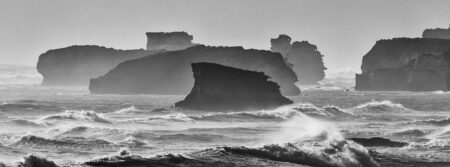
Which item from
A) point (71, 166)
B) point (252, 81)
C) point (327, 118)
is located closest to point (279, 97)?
point (252, 81)

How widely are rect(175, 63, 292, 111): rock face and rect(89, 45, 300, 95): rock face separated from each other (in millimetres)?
69485

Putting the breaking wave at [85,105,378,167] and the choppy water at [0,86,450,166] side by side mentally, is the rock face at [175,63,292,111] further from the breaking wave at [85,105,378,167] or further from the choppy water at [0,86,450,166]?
the breaking wave at [85,105,378,167]

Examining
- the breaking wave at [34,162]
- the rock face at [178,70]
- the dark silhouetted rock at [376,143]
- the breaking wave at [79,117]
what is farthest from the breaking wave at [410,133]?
the rock face at [178,70]

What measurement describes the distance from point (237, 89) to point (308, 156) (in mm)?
49127

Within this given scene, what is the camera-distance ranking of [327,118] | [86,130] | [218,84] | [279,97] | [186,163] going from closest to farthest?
[186,163], [86,130], [327,118], [218,84], [279,97]

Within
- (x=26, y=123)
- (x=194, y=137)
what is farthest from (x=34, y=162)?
(x=26, y=123)

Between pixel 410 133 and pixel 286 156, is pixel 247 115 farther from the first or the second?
pixel 286 156

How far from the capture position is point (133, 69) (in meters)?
164

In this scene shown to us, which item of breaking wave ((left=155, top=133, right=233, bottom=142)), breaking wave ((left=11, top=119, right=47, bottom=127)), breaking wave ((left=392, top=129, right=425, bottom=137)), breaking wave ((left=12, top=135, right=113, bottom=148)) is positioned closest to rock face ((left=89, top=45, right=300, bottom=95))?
breaking wave ((left=11, top=119, right=47, bottom=127))

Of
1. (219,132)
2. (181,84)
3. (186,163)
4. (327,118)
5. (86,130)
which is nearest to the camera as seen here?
(186,163)

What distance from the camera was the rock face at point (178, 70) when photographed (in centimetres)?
14638

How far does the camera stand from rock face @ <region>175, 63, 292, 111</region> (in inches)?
2872

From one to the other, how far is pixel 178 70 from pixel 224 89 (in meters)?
86.2

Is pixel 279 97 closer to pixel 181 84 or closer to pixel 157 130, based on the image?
pixel 157 130
